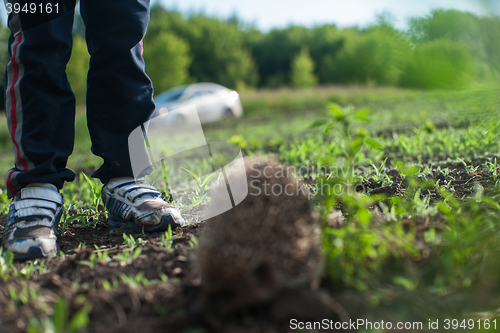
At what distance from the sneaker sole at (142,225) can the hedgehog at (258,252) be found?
0.91 metres

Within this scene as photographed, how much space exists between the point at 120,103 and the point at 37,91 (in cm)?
48

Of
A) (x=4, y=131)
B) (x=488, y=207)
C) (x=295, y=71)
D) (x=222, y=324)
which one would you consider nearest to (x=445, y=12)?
(x=222, y=324)

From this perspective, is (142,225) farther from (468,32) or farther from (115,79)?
(468,32)

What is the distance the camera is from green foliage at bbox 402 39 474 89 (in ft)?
2.89

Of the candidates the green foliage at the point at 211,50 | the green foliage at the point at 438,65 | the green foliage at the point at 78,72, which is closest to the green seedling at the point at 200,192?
the green foliage at the point at 438,65

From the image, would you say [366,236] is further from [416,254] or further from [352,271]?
[416,254]

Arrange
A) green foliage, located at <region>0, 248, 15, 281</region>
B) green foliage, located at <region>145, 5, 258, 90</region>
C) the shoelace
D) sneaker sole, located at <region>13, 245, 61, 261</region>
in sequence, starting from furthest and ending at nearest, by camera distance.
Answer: green foliage, located at <region>145, 5, 258, 90</region> < the shoelace < sneaker sole, located at <region>13, 245, 61, 261</region> < green foliage, located at <region>0, 248, 15, 281</region>

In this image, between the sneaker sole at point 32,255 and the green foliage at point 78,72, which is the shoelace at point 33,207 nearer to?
the sneaker sole at point 32,255

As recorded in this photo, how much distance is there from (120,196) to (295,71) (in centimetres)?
3774

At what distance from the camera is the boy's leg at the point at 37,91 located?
2023 mm

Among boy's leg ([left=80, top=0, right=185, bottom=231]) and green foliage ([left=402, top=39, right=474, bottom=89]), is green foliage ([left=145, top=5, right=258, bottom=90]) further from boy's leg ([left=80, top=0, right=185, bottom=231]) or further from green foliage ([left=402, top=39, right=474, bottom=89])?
green foliage ([left=402, top=39, right=474, bottom=89])

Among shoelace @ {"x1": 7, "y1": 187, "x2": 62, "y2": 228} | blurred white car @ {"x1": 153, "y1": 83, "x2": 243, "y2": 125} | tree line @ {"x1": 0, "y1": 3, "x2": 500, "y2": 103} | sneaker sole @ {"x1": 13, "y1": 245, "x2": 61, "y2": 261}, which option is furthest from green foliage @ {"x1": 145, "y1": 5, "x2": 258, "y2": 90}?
sneaker sole @ {"x1": 13, "y1": 245, "x2": 61, "y2": 261}

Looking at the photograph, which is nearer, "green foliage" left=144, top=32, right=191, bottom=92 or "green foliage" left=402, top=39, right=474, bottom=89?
"green foliage" left=402, top=39, right=474, bottom=89

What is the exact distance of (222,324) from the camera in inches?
43.3
